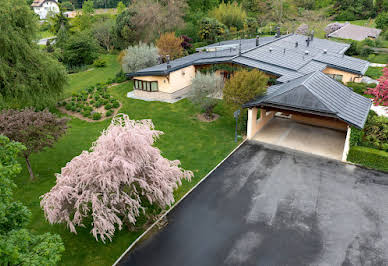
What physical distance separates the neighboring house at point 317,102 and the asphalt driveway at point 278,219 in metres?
3.27

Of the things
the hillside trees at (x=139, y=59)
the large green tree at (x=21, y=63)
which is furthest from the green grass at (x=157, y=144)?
the hillside trees at (x=139, y=59)

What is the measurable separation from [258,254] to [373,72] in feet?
117

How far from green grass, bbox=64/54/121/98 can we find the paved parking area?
24099 mm

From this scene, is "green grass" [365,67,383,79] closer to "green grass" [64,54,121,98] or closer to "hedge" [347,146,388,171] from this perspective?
"hedge" [347,146,388,171]

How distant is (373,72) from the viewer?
1463 inches

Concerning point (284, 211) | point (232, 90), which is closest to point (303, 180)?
point (284, 211)

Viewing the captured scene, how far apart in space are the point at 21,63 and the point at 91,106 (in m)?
7.11

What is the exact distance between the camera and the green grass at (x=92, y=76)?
37.1m

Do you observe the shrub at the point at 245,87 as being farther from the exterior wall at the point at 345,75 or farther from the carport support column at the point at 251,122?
the exterior wall at the point at 345,75

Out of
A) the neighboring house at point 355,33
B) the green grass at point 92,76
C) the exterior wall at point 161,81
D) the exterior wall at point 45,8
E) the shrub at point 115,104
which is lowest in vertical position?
the green grass at point 92,76

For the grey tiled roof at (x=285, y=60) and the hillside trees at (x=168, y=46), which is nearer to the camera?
the grey tiled roof at (x=285, y=60)

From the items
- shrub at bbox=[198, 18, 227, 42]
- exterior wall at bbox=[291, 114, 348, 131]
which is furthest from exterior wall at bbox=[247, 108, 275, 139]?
shrub at bbox=[198, 18, 227, 42]

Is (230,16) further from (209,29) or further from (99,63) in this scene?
(99,63)

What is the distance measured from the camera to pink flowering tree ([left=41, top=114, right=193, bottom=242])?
10.9 metres
